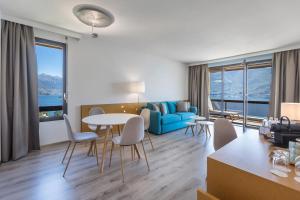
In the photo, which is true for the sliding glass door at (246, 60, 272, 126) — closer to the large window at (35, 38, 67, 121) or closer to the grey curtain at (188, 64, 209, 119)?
the grey curtain at (188, 64, 209, 119)

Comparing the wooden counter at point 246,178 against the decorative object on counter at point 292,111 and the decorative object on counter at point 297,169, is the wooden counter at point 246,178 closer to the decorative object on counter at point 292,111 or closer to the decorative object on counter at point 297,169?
the decorative object on counter at point 297,169

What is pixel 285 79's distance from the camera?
436 cm

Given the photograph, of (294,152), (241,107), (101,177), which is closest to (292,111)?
(294,152)

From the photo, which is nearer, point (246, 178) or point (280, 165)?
point (246, 178)

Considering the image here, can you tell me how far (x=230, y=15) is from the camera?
8.31 ft

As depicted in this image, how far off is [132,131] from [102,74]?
242 cm

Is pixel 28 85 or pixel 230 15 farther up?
pixel 230 15

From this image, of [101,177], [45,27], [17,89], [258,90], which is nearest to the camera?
[101,177]

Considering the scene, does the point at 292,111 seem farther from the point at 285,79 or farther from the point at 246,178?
the point at 285,79

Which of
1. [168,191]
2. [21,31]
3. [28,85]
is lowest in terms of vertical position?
[168,191]

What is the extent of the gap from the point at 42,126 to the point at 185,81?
17.4 ft

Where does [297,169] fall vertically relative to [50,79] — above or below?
below

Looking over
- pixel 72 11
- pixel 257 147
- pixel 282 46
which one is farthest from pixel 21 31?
pixel 282 46

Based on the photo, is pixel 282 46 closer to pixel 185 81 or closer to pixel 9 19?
pixel 185 81
